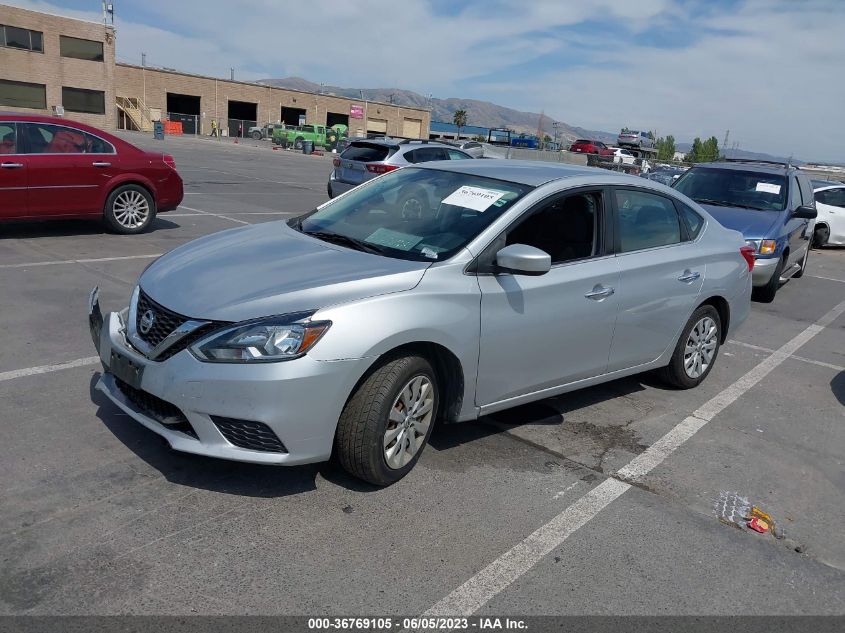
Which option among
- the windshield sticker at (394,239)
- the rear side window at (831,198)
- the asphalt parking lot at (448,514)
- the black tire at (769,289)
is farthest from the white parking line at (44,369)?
the rear side window at (831,198)

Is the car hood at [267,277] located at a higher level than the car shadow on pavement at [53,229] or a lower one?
higher

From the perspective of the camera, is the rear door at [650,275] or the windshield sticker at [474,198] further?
the rear door at [650,275]

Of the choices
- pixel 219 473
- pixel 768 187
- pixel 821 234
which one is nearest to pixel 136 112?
pixel 821 234

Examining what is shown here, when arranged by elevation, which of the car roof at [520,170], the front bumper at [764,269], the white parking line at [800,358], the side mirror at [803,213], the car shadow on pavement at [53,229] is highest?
the car roof at [520,170]

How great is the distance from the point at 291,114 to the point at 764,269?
70.6 metres

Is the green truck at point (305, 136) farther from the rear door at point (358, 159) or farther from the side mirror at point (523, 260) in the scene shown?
the side mirror at point (523, 260)

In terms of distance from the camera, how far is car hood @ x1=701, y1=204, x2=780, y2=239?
9149 millimetres

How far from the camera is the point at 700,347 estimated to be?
19.2ft

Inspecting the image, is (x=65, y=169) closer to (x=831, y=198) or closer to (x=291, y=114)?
(x=831, y=198)

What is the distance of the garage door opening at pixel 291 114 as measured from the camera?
7350cm

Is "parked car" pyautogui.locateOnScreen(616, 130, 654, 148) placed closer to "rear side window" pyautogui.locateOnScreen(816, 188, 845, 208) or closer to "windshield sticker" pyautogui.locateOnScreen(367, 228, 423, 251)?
"rear side window" pyautogui.locateOnScreen(816, 188, 845, 208)

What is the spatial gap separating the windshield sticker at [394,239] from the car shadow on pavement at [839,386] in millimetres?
4061

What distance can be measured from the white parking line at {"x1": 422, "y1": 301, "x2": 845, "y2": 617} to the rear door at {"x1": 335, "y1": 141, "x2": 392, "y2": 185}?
10.00 metres

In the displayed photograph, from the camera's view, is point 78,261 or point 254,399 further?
point 78,261
